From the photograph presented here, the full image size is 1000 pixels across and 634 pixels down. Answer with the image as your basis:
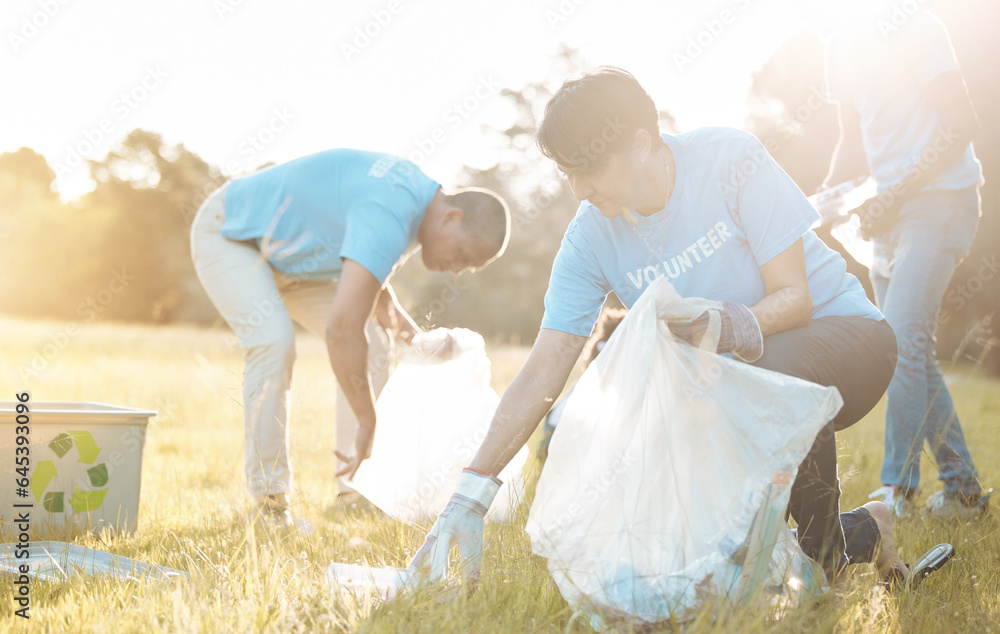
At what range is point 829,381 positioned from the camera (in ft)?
5.08

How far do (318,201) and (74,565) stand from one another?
143 cm

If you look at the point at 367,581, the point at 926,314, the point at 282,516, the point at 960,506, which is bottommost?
the point at 282,516

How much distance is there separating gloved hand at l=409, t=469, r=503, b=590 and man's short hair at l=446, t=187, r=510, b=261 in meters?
1.30

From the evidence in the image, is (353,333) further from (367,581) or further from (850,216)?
(850,216)

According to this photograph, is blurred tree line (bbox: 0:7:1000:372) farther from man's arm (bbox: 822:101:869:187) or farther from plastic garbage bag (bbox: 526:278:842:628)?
plastic garbage bag (bbox: 526:278:842:628)

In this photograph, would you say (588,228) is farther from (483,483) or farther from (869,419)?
(869,419)

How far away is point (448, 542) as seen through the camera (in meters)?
1.55

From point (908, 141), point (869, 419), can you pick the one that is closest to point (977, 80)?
point (869, 419)

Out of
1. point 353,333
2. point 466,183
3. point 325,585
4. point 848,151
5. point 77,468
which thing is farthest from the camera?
point 466,183

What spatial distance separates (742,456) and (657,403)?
186mm

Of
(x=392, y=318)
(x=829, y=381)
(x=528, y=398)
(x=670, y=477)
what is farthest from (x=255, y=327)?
(x=829, y=381)

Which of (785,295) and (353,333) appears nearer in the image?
(785,295)

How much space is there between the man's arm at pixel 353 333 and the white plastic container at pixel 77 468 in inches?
22.7

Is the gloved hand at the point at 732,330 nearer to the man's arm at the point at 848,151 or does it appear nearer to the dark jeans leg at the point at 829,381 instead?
the dark jeans leg at the point at 829,381
